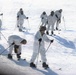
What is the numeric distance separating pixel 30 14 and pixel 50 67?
27.8m

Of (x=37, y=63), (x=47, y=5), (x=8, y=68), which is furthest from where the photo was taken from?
(x=47, y=5)

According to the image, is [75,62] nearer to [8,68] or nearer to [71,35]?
[8,68]

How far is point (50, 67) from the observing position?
48.6ft

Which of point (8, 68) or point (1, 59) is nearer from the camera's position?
point (8, 68)

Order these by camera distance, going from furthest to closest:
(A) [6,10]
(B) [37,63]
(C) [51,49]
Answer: (A) [6,10] → (C) [51,49] → (B) [37,63]

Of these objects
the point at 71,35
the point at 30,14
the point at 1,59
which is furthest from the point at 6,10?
the point at 1,59

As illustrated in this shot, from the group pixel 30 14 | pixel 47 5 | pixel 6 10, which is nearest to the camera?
pixel 30 14

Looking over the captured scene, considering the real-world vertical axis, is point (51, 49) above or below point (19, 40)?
below

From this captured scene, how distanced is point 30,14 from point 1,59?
2652 cm

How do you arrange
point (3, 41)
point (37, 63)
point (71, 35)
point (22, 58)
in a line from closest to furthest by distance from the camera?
point (37, 63)
point (22, 58)
point (3, 41)
point (71, 35)

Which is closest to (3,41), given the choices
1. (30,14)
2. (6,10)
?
(30,14)

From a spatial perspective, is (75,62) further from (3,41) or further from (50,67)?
(3,41)

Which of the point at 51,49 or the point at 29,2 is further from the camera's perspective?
the point at 29,2

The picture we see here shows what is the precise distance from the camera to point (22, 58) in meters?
16.5
